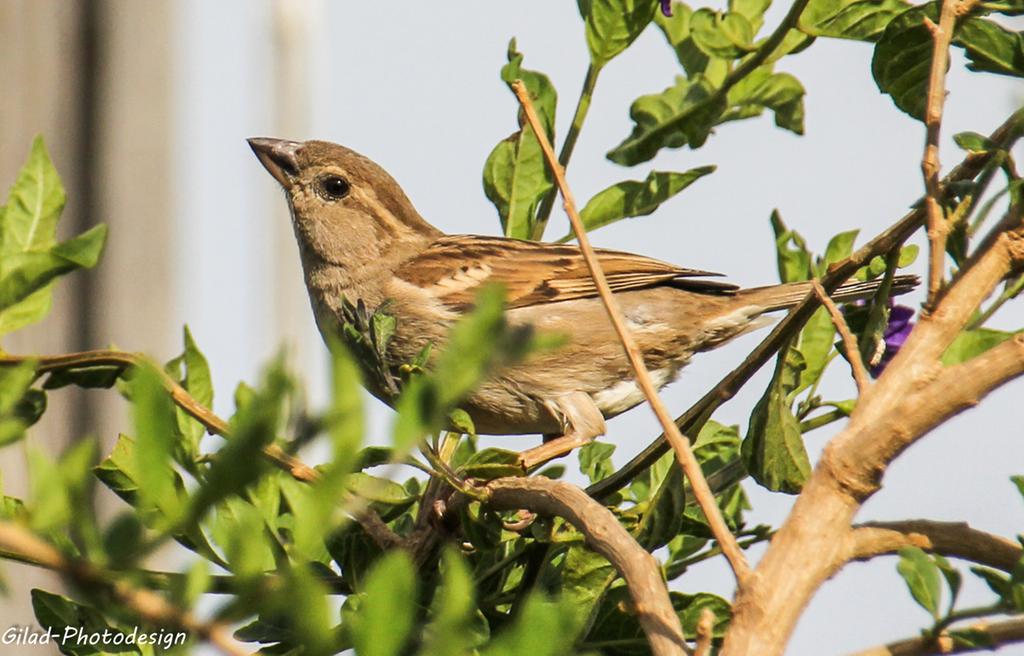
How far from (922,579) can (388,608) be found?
54 cm

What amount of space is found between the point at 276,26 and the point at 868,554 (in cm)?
748

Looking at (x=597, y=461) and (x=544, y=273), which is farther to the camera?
(x=544, y=273)

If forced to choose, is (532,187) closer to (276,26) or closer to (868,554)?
(868,554)

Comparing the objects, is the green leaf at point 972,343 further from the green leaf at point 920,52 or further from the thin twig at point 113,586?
the thin twig at point 113,586

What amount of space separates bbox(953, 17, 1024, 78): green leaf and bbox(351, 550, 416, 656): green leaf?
1.11 metres

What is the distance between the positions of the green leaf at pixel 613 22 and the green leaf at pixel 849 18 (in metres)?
0.23

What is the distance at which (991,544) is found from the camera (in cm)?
113

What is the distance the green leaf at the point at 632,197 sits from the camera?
2.18m

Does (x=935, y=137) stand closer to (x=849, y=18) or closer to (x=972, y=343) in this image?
(x=972, y=343)

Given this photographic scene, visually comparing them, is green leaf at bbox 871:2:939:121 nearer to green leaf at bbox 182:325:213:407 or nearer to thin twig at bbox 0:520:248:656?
green leaf at bbox 182:325:213:407

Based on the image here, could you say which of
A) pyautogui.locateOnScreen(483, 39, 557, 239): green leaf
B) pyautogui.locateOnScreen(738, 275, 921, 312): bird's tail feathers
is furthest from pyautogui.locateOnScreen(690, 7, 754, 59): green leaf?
pyautogui.locateOnScreen(738, 275, 921, 312): bird's tail feathers

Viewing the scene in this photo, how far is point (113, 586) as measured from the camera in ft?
2.09

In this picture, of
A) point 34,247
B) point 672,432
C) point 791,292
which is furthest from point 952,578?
point 791,292

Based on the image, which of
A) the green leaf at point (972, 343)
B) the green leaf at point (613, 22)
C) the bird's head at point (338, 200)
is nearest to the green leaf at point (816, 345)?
the green leaf at point (972, 343)
